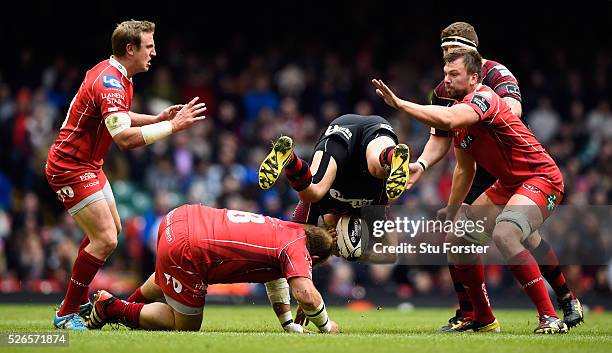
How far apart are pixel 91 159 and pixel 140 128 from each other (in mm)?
702

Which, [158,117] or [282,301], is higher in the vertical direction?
[158,117]

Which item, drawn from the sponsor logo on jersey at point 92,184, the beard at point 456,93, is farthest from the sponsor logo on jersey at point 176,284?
the beard at point 456,93

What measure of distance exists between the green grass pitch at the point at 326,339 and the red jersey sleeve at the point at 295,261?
49 cm

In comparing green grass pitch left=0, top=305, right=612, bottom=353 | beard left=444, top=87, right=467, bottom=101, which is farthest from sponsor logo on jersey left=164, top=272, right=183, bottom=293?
beard left=444, top=87, right=467, bottom=101

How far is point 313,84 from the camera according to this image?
18281 millimetres

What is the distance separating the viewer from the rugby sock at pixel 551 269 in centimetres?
916

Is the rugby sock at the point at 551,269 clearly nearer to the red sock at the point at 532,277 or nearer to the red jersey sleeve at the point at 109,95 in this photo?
the red sock at the point at 532,277

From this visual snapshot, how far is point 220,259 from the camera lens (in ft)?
26.4

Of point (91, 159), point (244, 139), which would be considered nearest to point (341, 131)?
point (91, 159)

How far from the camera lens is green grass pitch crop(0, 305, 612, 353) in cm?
686

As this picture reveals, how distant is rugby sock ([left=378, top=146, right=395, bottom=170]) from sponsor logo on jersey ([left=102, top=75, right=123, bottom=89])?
2.42 metres

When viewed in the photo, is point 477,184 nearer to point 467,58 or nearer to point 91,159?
point 467,58

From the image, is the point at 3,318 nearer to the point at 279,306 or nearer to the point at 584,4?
the point at 279,306

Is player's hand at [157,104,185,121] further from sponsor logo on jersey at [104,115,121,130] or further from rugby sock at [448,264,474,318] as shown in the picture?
rugby sock at [448,264,474,318]
